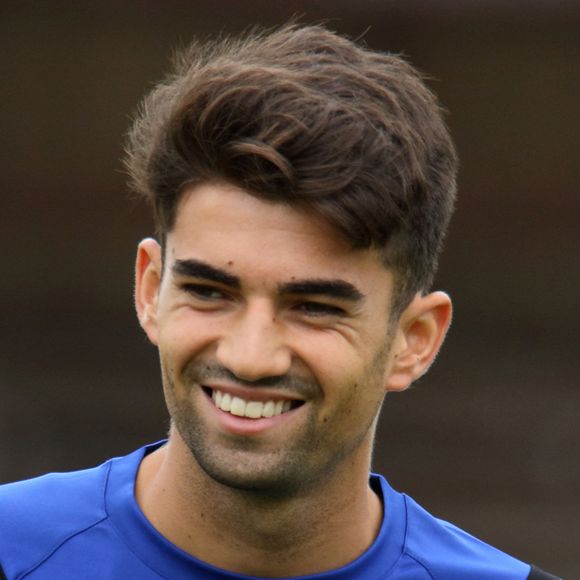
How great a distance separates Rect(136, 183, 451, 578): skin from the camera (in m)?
2.71

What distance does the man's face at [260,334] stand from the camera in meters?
2.70

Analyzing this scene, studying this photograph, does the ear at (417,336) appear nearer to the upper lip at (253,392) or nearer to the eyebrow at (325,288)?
the eyebrow at (325,288)

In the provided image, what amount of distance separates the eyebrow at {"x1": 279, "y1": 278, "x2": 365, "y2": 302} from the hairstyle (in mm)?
78

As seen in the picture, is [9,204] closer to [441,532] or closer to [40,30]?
[40,30]

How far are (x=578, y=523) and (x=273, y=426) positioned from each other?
583cm

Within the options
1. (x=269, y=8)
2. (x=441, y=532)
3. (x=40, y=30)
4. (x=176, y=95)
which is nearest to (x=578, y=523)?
(x=269, y=8)

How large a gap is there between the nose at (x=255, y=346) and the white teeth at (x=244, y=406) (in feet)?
0.17

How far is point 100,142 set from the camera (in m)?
8.45

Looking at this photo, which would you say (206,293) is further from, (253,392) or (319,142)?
(319,142)

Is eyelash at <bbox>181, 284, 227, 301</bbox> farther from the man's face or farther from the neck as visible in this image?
the neck

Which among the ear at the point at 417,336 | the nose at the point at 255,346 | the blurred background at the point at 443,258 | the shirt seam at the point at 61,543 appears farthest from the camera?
the blurred background at the point at 443,258

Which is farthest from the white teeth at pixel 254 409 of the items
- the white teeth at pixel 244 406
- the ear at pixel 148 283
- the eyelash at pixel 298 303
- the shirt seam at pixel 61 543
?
the shirt seam at pixel 61 543

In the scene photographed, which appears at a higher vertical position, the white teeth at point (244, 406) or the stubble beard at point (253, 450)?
the white teeth at point (244, 406)

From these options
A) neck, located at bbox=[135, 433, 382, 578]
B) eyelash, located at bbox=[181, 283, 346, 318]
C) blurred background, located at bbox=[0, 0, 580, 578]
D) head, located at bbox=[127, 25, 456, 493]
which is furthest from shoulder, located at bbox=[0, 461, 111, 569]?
Answer: blurred background, located at bbox=[0, 0, 580, 578]
